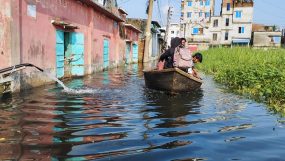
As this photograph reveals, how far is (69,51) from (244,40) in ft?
166

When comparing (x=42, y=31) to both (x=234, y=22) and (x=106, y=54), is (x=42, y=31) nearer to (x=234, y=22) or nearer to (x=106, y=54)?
(x=106, y=54)

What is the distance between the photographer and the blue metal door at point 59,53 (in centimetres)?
1334

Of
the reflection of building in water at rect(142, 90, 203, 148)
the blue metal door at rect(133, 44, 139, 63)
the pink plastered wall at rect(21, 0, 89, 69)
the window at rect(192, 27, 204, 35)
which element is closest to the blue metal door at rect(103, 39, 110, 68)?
the pink plastered wall at rect(21, 0, 89, 69)

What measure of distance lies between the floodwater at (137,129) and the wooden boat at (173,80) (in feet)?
2.10

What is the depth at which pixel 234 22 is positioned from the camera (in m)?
60.7

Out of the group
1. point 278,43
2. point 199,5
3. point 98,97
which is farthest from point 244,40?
point 98,97

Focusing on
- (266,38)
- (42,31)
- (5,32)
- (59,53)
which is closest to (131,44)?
(59,53)

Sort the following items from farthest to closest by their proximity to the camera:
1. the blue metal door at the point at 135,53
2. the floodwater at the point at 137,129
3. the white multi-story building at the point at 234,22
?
the white multi-story building at the point at 234,22
the blue metal door at the point at 135,53
the floodwater at the point at 137,129

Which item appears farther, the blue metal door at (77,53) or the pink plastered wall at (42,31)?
the blue metal door at (77,53)

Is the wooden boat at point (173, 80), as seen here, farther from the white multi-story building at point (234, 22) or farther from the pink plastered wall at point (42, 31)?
the white multi-story building at point (234, 22)

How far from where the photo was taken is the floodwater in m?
4.04

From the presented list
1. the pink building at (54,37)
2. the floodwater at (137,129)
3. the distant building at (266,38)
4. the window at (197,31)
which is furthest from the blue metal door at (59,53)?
the window at (197,31)

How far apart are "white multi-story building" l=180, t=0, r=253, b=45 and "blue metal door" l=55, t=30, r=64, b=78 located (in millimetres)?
51555

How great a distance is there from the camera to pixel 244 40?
6003 centimetres
